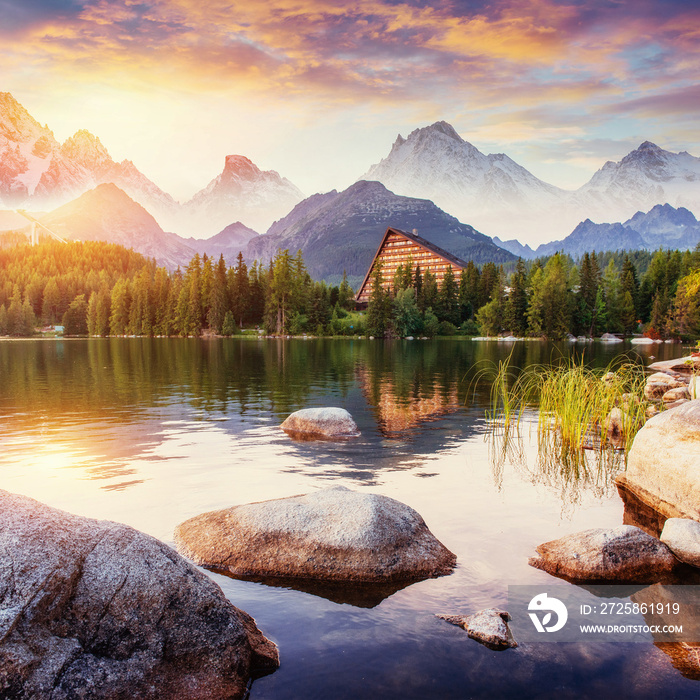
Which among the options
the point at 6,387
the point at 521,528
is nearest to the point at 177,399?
the point at 6,387

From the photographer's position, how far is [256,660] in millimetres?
5043

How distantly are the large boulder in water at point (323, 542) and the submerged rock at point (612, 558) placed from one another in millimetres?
1485

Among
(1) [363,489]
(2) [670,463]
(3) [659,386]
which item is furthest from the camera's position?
(3) [659,386]

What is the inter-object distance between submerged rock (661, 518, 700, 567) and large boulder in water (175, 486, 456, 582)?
121 inches

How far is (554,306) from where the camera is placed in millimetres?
104062

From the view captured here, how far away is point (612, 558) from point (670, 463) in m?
3.31

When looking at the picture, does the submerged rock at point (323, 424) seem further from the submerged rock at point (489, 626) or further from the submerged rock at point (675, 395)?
the submerged rock at point (675, 395)

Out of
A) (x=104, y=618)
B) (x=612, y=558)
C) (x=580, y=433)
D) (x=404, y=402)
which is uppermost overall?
(x=104, y=618)

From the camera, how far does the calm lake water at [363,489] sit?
5.14 meters

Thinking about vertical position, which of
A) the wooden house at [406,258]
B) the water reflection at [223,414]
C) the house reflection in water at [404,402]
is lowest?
the house reflection in water at [404,402]

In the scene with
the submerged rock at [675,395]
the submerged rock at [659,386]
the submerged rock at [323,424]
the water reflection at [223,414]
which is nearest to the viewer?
Answer: the water reflection at [223,414]

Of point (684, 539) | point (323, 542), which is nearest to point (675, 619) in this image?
point (684, 539)
